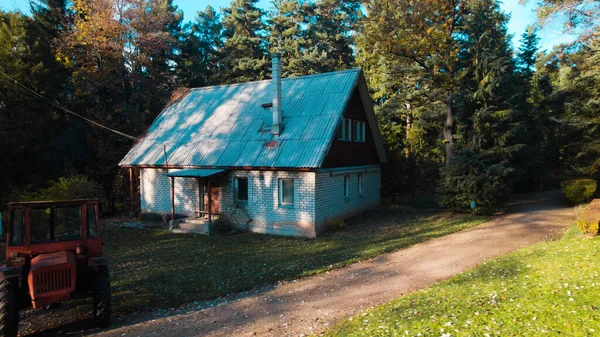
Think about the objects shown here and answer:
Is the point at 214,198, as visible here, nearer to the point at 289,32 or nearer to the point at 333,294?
the point at 333,294

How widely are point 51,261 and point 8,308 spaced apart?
40.3 inches

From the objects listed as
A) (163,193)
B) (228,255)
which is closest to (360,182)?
(228,255)

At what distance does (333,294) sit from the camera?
28.1 ft

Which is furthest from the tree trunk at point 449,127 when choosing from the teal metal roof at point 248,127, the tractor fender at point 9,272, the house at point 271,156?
the tractor fender at point 9,272

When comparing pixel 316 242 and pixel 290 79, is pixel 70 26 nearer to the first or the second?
pixel 290 79

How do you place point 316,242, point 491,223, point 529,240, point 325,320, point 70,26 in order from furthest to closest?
point 70,26, point 491,223, point 316,242, point 529,240, point 325,320

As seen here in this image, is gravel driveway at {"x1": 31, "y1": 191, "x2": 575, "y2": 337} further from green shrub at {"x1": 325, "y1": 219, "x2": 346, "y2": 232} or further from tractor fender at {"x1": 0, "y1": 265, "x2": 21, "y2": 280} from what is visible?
green shrub at {"x1": 325, "y1": 219, "x2": 346, "y2": 232}

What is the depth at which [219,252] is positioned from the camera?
1354 cm

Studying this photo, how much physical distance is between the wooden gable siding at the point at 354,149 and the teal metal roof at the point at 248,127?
0.98 meters

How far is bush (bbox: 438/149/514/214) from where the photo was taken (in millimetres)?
18922

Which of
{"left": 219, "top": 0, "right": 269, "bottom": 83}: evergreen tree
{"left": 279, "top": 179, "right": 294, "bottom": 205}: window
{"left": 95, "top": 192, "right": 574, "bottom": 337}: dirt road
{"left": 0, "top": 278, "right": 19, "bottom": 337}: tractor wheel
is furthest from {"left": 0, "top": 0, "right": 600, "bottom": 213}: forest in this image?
{"left": 0, "top": 278, "right": 19, "bottom": 337}: tractor wheel

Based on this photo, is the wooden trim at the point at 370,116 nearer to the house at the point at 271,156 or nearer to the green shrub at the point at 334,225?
the house at the point at 271,156

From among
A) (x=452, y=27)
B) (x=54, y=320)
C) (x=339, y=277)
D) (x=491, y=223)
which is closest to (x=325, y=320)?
(x=339, y=277)

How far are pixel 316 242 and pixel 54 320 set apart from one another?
8.93 m
